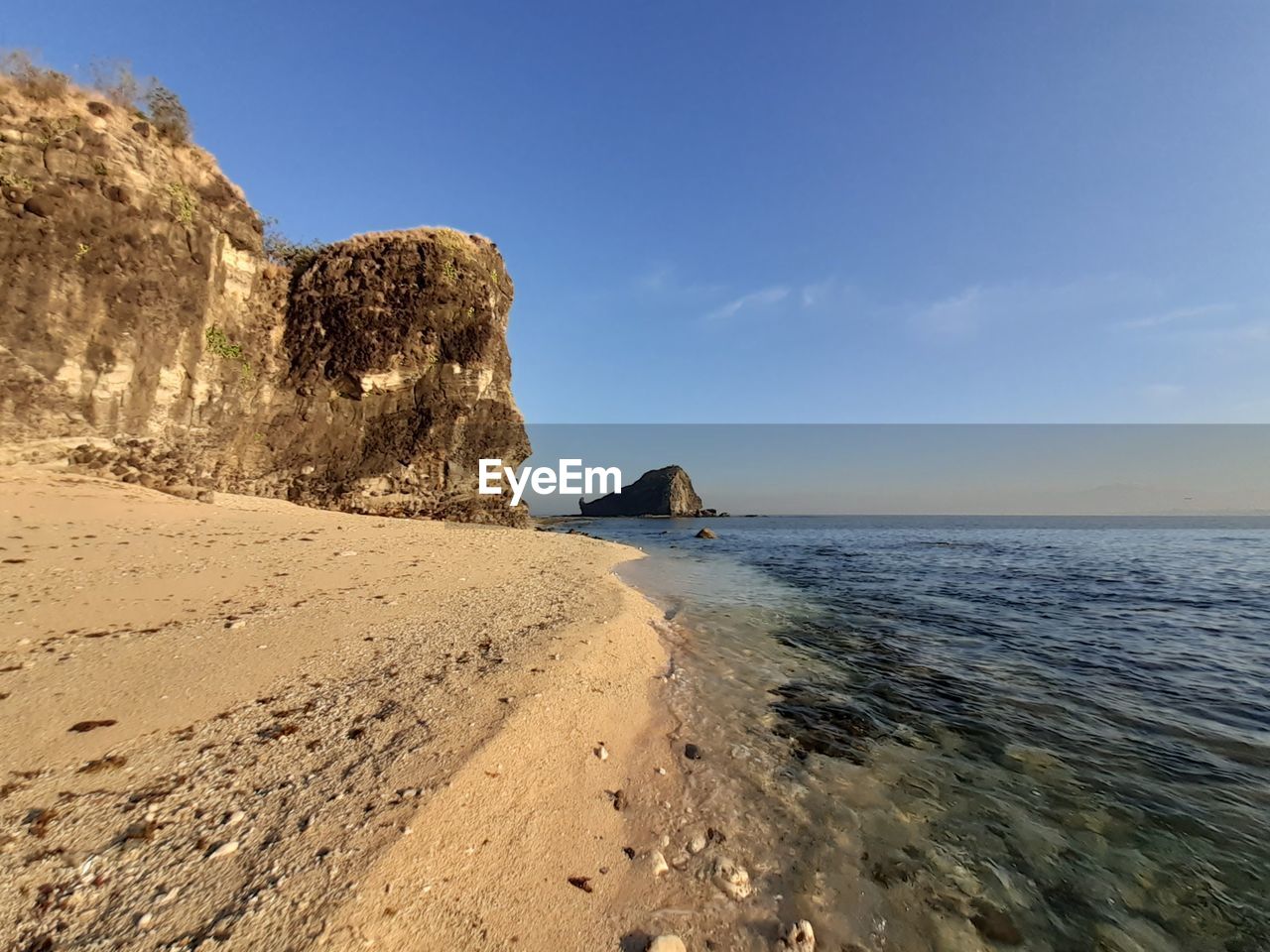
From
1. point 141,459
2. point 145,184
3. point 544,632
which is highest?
point 145,184

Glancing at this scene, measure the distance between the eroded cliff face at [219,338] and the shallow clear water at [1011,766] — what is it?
61.0 ft

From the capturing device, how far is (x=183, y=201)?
17.4 meters

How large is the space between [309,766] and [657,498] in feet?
389

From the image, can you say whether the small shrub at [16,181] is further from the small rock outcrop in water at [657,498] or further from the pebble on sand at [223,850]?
the small rock outcrop in water at [657,498]

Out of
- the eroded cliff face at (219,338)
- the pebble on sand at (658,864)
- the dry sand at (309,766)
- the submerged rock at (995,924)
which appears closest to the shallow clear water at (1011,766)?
the submerged rock at (995,924)

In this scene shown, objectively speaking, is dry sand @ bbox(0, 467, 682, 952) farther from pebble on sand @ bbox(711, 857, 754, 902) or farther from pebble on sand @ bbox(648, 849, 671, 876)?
pebble on sand @ bbox(711, 857, 754, 902)

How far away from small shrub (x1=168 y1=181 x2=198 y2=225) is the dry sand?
15029 mm

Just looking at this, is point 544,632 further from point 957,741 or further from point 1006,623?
point 1006,623

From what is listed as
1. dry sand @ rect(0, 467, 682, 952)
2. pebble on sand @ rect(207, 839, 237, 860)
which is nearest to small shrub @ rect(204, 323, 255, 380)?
dry sand @ rect(0, 467, 682, 952)

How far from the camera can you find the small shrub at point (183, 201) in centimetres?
1722

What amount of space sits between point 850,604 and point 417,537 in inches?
524

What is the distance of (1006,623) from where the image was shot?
11.2 metres

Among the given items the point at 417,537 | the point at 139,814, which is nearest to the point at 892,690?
the point at 139,814

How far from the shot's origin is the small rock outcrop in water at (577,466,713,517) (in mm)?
118188
